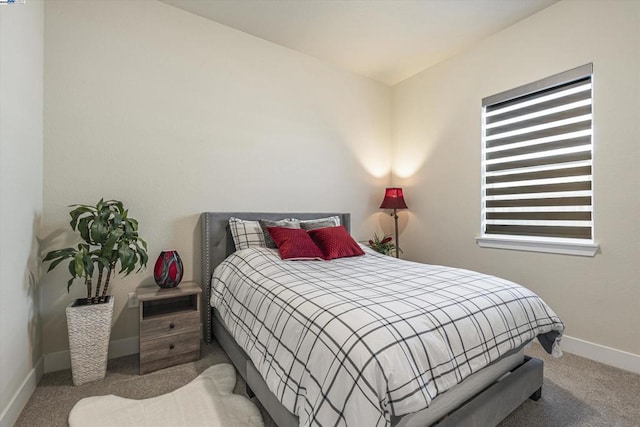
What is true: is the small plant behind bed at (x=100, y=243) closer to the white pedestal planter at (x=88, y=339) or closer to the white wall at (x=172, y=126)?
the white pedestal planter at (x=88, y=339)

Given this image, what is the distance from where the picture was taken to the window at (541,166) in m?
2.36

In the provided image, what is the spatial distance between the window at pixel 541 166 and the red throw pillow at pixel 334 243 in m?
1.40

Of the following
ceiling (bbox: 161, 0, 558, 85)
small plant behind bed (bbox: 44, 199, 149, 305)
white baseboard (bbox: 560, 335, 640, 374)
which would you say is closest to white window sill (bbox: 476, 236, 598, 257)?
white baseboard (bbox: 560, 335, 640, 374)

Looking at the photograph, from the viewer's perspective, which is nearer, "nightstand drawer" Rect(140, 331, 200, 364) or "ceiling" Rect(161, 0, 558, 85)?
"nightstand drawer" Rect(140, 331, 200, 364)

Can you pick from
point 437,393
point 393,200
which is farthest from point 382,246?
point 437,393

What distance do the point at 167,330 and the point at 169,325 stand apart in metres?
0.04

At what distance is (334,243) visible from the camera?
258 cm

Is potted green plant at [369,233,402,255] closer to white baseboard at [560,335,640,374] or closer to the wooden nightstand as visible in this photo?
Result: white baseboard at [560,335,640,374]

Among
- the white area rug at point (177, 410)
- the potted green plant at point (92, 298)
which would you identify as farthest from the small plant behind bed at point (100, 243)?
the white area rug at point (177, 410)

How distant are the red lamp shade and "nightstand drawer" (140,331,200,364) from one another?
8.21ft

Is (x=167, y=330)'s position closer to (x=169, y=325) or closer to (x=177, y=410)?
(x=169, y=325)

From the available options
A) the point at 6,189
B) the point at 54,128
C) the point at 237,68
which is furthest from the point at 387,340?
the point at 237,68

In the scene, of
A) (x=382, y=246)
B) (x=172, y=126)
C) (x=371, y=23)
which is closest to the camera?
(x=172, y=126)

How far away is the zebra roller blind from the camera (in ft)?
7.75
